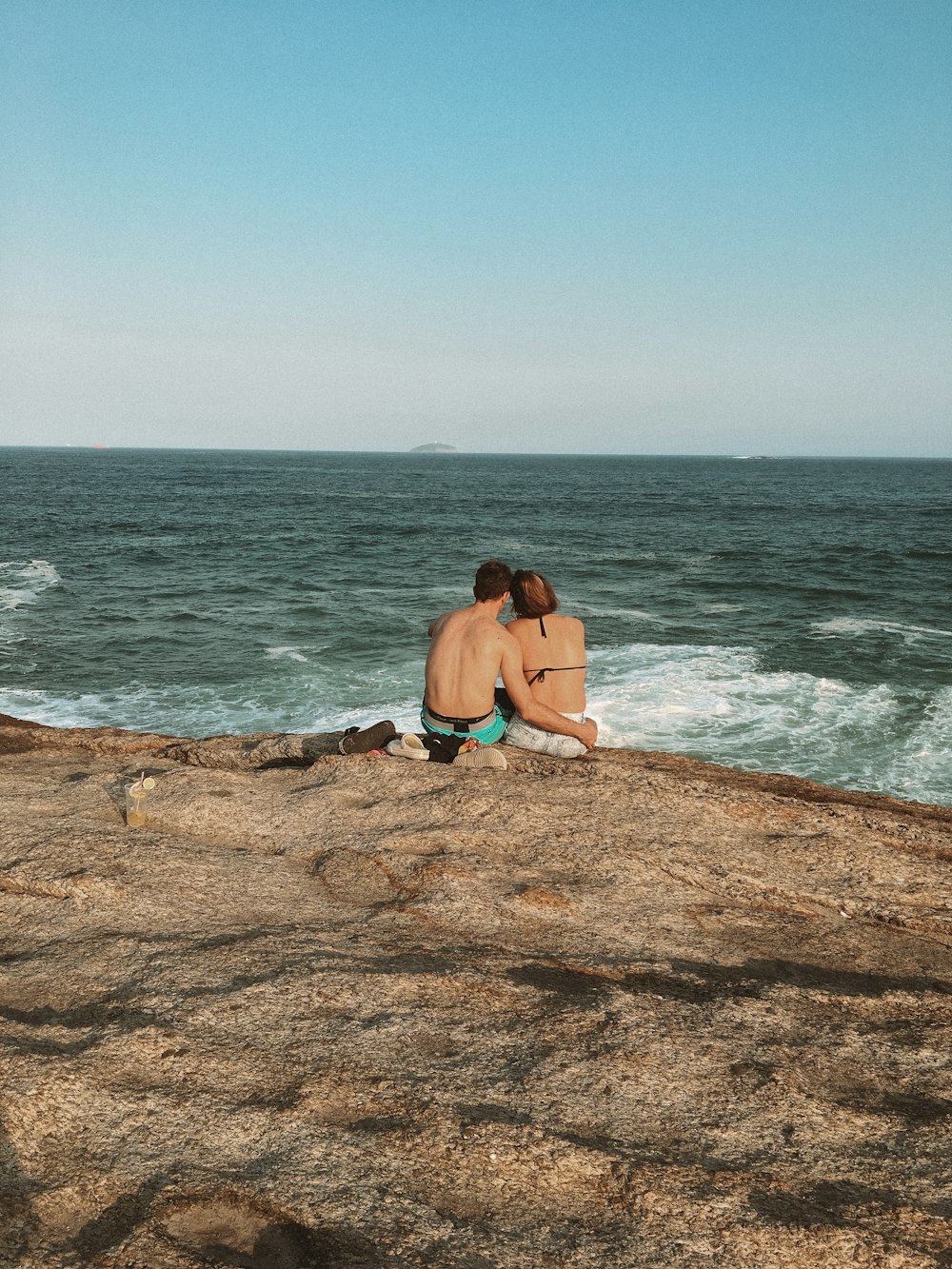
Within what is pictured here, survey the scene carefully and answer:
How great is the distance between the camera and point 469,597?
24.7 metres

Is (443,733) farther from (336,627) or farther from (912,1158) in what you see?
(336,627)

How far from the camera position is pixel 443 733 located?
21.8 ft

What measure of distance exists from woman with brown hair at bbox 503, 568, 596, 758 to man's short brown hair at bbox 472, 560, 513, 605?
31 cm

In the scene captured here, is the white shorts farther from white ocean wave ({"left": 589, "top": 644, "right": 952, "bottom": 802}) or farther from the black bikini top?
white ocean wave ({"left": 589, "top": 644, "right": 952, "bottom": 802})

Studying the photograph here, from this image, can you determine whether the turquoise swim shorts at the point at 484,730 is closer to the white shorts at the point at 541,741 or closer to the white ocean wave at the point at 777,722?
the white shorts at the point at 541,741

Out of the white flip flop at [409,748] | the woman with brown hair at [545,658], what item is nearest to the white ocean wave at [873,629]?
the woman with brown hair at [545,658]

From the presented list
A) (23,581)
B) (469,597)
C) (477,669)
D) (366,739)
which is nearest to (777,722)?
(477,669)

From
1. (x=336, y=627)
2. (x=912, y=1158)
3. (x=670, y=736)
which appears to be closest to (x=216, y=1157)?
(x=912, y=1158)

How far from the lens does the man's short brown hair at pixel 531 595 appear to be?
22.9 ft

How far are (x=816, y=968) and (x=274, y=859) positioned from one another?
2.84 metres

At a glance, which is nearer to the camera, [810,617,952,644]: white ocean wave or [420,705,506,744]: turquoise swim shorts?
[420,705,506,744]: turquoise swim shorts

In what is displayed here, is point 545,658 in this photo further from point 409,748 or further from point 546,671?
point 409,748

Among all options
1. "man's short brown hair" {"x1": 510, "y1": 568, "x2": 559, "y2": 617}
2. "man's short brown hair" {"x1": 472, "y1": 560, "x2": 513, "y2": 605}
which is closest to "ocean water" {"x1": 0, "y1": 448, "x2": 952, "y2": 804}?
"man's short brown hair" {"x1": 510, "y1": 568, "x2": 559, "y2": 617}

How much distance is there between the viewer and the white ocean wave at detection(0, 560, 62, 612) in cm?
2270
